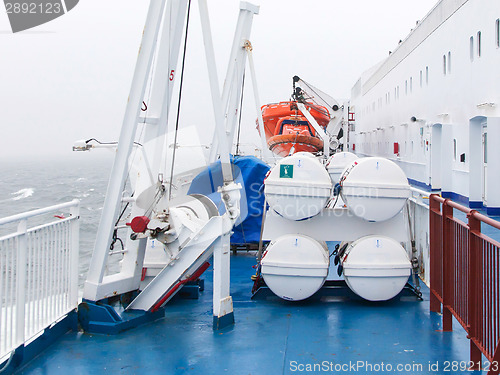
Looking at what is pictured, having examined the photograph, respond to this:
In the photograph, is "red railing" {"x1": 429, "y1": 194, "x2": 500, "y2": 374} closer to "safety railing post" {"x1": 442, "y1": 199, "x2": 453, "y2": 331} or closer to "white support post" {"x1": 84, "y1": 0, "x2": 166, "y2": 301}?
"safety railing post" {"x1": 442, "y1": 199, "x2": 453, "y2": 331}

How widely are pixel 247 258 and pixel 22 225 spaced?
5.14 meters

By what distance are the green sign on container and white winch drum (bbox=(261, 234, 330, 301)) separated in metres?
0.67

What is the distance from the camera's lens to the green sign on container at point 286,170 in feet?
19.7

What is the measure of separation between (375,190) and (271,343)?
203 cm

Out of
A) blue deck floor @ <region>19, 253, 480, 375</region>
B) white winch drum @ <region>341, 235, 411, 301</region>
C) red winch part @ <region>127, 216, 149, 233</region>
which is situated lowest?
blue deck floor @ <region>19, 253, 480, 375</region>

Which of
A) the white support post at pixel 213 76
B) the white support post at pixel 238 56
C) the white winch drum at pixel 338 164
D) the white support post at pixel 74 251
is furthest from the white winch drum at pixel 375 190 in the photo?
the white support post at pixel 238 56

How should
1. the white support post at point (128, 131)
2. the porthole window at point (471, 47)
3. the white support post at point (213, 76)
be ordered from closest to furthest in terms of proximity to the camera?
1. the white support post at point (128, 131)
2. the white support post at point (213, 76)
3. the porthole window at point (471, 47)

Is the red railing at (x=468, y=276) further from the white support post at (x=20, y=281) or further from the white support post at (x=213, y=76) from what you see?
the white support post at (x=20, y=281)

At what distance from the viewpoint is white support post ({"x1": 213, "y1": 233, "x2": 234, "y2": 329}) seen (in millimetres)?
5070

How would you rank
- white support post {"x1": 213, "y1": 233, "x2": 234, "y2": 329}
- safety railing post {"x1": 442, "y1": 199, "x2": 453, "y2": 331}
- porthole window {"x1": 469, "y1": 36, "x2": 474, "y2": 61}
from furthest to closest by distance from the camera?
1. porthole window {"x1": 469, "y1": 36, "x2": 474, "y2": 61}
2. white support post {"x1": 213, "y1": 233, "x2": 234, "y2": 329}
3. safety railing post {"x1": 442, "y1": 199, "x2": 453, "y2": 331}

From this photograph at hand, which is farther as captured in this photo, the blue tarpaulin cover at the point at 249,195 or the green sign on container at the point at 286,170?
the blue tarpaulin cover at the point at 249,195

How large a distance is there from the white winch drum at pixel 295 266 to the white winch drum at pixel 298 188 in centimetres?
31

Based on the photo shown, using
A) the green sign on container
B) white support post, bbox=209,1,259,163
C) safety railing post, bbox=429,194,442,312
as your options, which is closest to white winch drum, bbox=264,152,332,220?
the green sign on container

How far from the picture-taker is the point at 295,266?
577 centimetres
